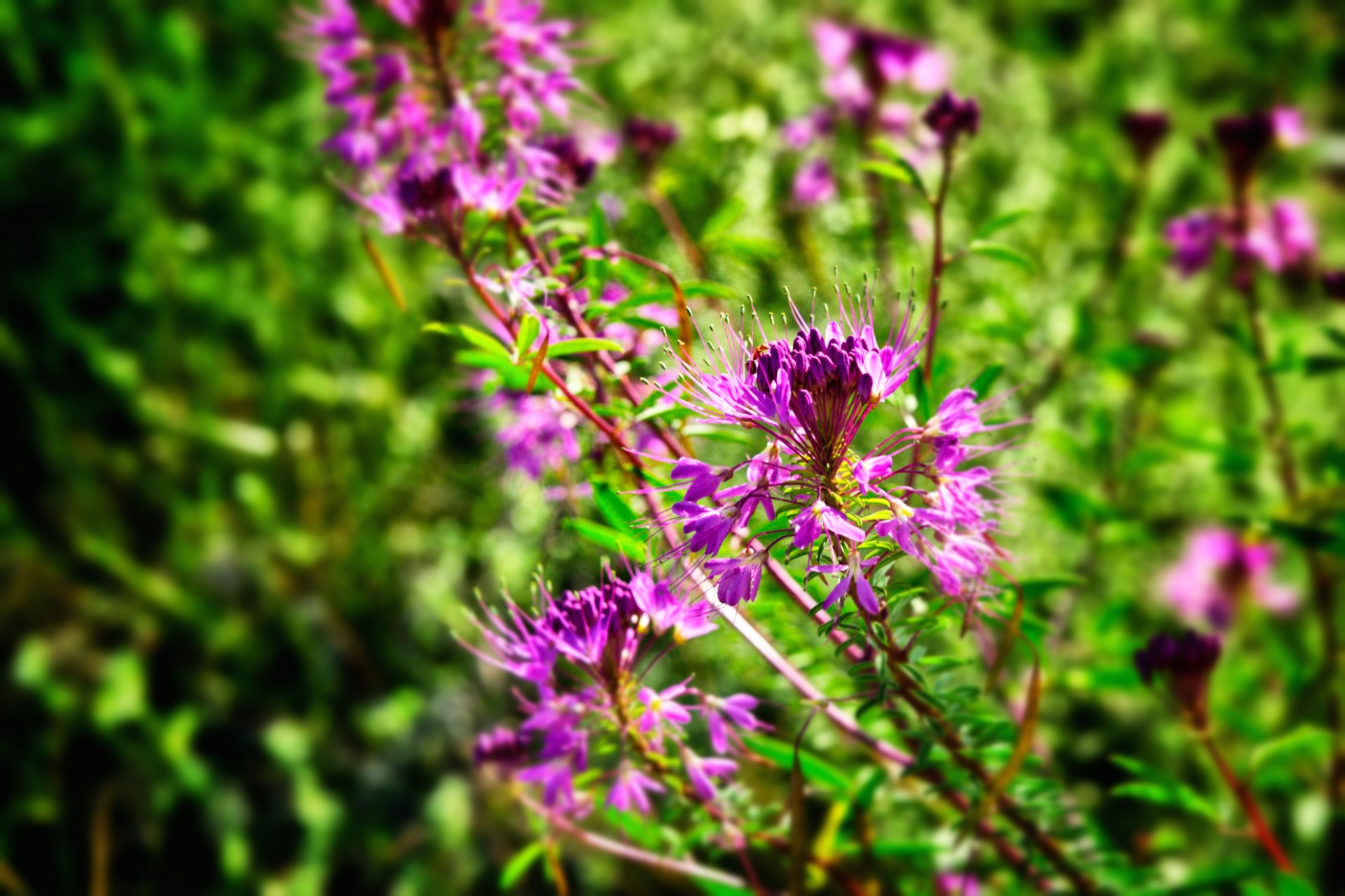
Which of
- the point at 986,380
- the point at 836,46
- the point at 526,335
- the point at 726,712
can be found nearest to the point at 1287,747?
the point at 986,380

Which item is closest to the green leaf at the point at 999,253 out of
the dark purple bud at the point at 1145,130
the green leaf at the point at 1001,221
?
the green leaf at the point at 1001,221

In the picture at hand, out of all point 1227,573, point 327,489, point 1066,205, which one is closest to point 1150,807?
point 1227,573

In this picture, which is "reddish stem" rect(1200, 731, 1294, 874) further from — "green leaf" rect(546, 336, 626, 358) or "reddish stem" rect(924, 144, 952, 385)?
"green leaf" rect(546, 336, 626, 358)

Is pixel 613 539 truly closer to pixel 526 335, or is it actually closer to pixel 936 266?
pixel 526 335

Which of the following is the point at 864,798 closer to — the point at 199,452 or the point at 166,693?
the point at 166,693

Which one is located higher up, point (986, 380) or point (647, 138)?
point (647, 138)

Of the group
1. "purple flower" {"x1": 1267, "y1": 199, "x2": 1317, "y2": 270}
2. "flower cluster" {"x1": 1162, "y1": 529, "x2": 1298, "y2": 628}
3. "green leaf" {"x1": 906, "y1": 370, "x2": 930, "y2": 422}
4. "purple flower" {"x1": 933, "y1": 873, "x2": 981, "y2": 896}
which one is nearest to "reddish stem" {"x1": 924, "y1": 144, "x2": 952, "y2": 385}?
"green leaf" {"x1": 906, "y1": 370, "x2": 930, "y2": 422}
